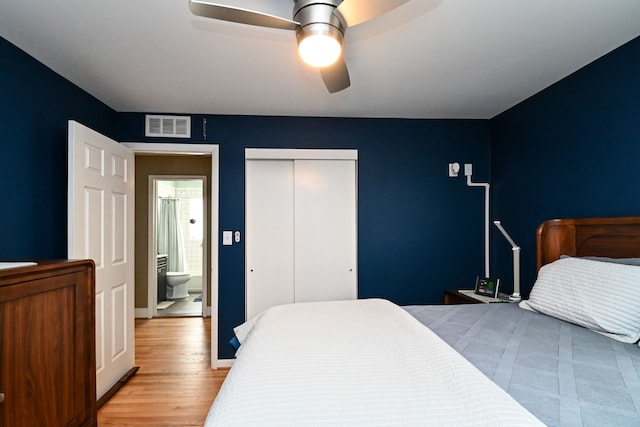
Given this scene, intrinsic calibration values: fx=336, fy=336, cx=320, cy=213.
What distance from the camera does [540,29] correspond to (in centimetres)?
179

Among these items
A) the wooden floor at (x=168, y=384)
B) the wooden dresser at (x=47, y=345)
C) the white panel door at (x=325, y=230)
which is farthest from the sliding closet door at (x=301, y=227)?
the wooden dresser at (x=47, y=345)

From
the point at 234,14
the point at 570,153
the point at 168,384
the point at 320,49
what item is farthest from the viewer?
the point at 168,384

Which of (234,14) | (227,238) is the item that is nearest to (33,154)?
(227,238)

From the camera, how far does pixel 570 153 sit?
235cm

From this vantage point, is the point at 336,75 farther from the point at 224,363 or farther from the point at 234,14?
the point at 224,363

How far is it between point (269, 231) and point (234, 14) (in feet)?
7.24

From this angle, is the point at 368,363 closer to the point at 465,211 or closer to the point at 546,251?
the point at 546,251

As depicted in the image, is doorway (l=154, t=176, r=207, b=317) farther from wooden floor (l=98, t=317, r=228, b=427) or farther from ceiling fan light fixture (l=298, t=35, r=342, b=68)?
ceiling fan light fixture (l=298, t=35, r=342, b=68)

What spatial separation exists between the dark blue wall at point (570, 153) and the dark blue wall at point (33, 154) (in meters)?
3.53

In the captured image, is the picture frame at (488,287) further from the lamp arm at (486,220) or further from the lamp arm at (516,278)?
the lamp arm at (486,220)

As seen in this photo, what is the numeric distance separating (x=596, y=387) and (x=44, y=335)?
7.09 feet

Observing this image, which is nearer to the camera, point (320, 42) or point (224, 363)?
point (320, 42)

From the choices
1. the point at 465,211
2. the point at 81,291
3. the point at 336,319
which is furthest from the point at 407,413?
the point at 465,211

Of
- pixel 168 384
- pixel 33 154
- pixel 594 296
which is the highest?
pixel 33 154
